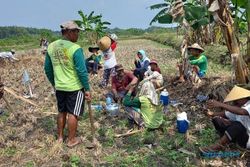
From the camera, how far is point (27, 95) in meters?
9.23

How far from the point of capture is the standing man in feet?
17.1

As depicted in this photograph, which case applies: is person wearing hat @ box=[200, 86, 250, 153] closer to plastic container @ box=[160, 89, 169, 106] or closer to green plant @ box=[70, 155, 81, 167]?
green plant @ box=[70, 155, 81, 167]

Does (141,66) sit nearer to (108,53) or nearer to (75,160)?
(108,53)

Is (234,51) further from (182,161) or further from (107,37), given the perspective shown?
(107,37)

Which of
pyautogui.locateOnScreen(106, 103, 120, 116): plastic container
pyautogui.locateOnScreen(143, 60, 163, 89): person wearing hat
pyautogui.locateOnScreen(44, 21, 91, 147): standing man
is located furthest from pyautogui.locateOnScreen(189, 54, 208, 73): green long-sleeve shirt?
pyautogui.locateOnScreen(44, 21, 91, 147): standing man

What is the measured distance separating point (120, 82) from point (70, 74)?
7.90ft

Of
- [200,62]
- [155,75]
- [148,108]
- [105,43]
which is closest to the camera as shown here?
[148,108]

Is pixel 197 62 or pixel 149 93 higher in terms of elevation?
pixel 197 62

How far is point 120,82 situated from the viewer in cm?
763

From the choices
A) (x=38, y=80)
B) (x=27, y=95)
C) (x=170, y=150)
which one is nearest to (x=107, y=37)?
(x=27, y=95)

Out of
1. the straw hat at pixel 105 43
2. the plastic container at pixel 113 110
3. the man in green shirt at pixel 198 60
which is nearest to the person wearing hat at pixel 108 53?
the straw hat at pixel 105 43

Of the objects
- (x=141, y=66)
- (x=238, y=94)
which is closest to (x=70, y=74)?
(x=238, y=94)

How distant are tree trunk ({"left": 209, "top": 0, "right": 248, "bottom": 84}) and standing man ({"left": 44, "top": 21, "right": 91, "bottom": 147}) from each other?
2.32 m

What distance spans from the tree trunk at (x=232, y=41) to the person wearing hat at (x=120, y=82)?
200cm
